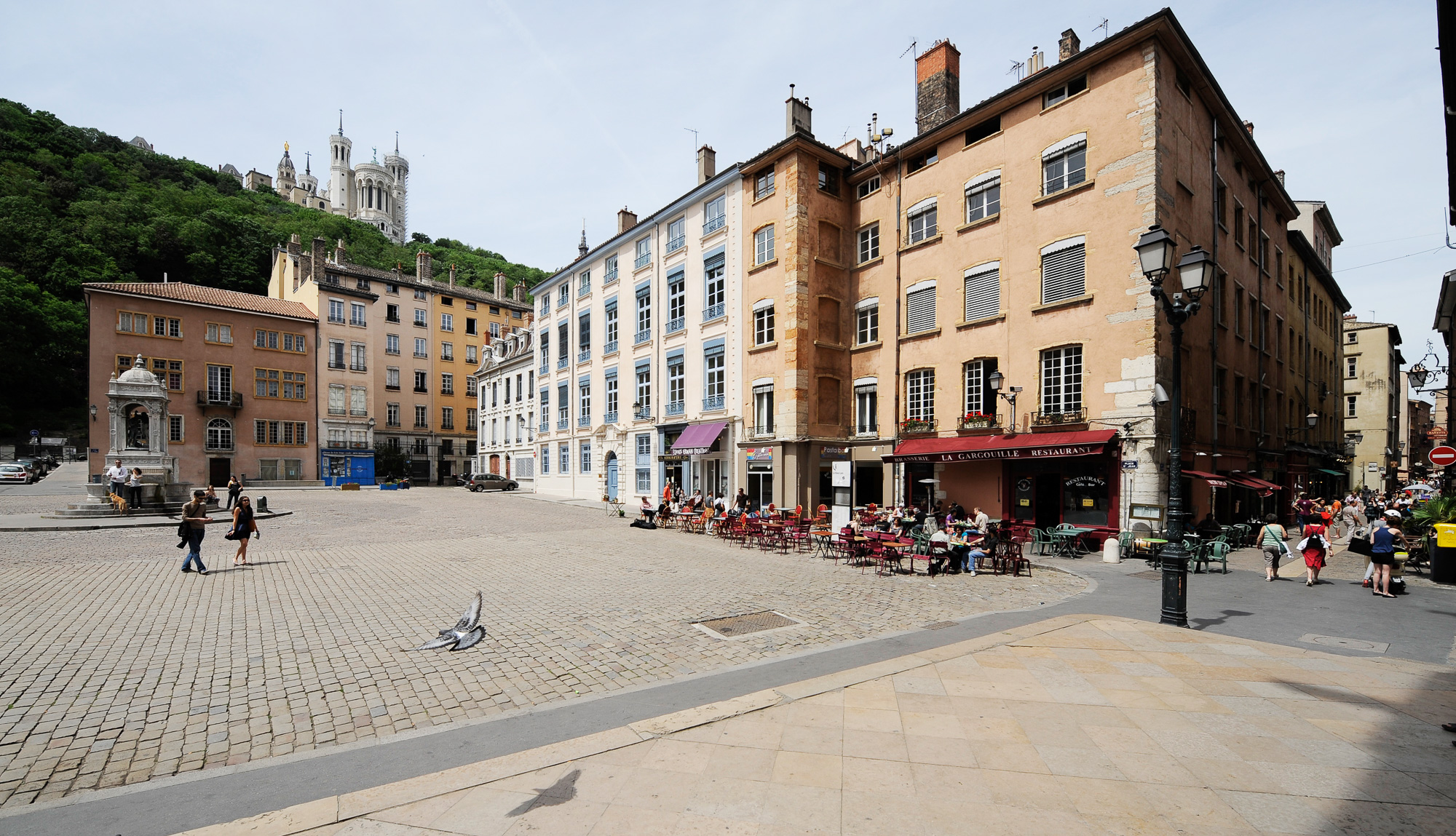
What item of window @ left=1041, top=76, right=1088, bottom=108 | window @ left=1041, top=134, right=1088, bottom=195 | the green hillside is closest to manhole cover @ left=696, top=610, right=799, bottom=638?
window @ left=1041, top=134, right=1088, bottom=195

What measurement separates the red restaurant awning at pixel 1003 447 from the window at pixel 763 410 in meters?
4.73

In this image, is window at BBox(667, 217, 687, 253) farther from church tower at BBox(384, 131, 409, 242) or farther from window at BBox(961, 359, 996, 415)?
church tower at BBox(384, 131, 409, 242)

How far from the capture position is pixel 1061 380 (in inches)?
712

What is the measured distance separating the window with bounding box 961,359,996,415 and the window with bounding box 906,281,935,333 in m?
2.19

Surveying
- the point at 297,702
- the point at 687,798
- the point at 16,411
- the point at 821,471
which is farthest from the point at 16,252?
the point at 687,798

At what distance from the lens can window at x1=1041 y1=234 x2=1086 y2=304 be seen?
700 inches

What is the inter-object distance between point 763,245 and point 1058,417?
12.8 meters

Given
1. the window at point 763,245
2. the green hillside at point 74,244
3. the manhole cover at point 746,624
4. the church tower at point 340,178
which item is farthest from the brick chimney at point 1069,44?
the church tower at point 340,178

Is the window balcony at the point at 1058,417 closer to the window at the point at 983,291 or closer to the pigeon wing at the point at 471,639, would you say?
the window at the point at 983,291

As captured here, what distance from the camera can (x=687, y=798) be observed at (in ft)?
13.1

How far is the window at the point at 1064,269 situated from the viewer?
1778cm

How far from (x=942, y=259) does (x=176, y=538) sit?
24525 mm

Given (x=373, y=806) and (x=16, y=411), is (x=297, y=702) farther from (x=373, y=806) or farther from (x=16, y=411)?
(x=16, y=411)

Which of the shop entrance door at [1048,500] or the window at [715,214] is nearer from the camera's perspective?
the shop entrance door at [1048,500]
